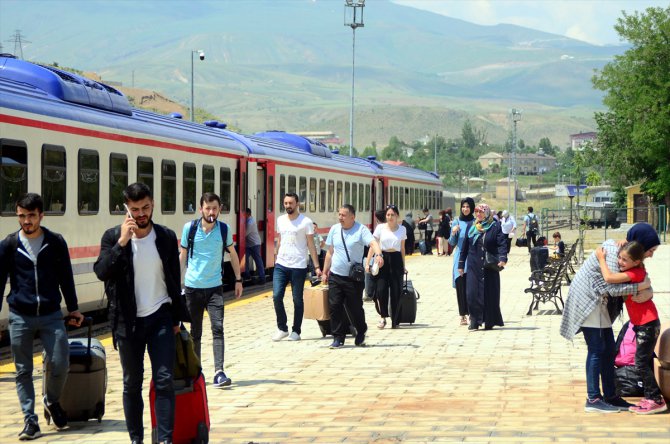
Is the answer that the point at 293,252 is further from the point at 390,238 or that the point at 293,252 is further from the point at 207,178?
the point at 207,178

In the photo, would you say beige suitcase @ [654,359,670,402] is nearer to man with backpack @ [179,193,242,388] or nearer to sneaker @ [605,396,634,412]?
sneaker @ [605,396,634,412]

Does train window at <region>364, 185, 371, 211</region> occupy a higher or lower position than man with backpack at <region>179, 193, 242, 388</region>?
higher

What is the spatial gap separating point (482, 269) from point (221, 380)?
6.19 meters

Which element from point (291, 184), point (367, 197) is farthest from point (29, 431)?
point (367, 197)

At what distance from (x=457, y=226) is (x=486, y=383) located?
6444 millimetres

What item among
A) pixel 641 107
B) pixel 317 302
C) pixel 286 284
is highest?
pixel 641 107

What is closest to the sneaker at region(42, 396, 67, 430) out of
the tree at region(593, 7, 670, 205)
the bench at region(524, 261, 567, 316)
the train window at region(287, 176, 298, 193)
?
the bench at region(524, 261, 567, 316)

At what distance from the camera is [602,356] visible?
32.8ft

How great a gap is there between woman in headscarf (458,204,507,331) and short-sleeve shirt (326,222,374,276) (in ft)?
6.61

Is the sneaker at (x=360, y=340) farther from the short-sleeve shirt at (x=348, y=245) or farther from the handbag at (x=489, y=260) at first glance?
the handbag at (x=489, y=260)

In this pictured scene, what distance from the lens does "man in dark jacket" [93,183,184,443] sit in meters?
7.84

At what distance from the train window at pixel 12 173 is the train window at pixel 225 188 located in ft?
30.8

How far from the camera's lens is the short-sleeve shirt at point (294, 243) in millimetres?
15352

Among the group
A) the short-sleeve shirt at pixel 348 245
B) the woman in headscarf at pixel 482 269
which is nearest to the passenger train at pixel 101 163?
the short-sleeve shirt at pixel 348 245
